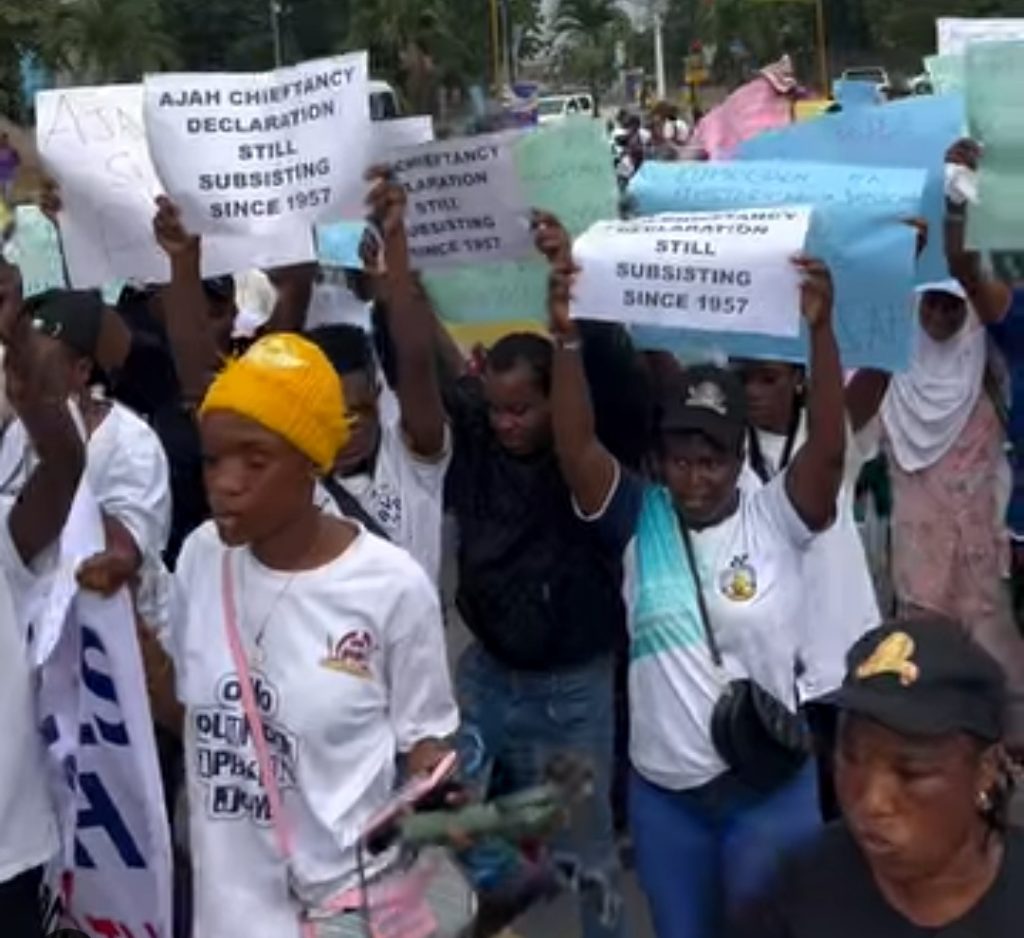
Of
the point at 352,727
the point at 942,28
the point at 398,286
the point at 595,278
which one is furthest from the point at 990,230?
the point at 352,727

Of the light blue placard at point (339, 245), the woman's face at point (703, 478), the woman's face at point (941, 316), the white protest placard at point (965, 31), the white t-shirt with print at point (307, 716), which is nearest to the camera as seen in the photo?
the white t-shirt with print at point (307, 716)

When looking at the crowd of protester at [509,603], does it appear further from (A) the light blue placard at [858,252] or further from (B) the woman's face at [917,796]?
(A) the light blue placard at [858,252]

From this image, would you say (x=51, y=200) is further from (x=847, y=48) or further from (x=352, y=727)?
(x=847, y=48)

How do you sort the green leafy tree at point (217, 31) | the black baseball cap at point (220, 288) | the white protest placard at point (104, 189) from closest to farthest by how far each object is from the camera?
the white protest placard at point (104, 189), the black baseball cap at point (220, 288), the green leafy tree at point (217, 31)

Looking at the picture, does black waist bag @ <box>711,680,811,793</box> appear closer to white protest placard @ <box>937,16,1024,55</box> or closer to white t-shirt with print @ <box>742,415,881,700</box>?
white t-shirt with print @ <box>742,415,881,700</box>

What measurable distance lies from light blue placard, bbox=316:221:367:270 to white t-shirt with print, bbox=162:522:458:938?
7.61 feet

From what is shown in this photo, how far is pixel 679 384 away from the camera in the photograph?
14.3ft

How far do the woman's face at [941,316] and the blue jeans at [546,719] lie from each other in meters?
1.76

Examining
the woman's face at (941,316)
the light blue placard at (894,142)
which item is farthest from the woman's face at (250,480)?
the woman's face at (941,316)

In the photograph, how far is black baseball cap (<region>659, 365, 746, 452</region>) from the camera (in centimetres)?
424

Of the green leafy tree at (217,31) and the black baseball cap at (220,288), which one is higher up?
the green leafy tree at (217,31)

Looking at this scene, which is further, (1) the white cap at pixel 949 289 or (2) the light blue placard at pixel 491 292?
(1) the white cap at pixel 949 289

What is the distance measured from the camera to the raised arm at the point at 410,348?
4.53 meters

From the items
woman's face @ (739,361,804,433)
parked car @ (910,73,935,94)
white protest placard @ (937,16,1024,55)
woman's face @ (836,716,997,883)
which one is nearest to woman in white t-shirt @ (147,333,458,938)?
woman's face @ (836,716,997,883)
